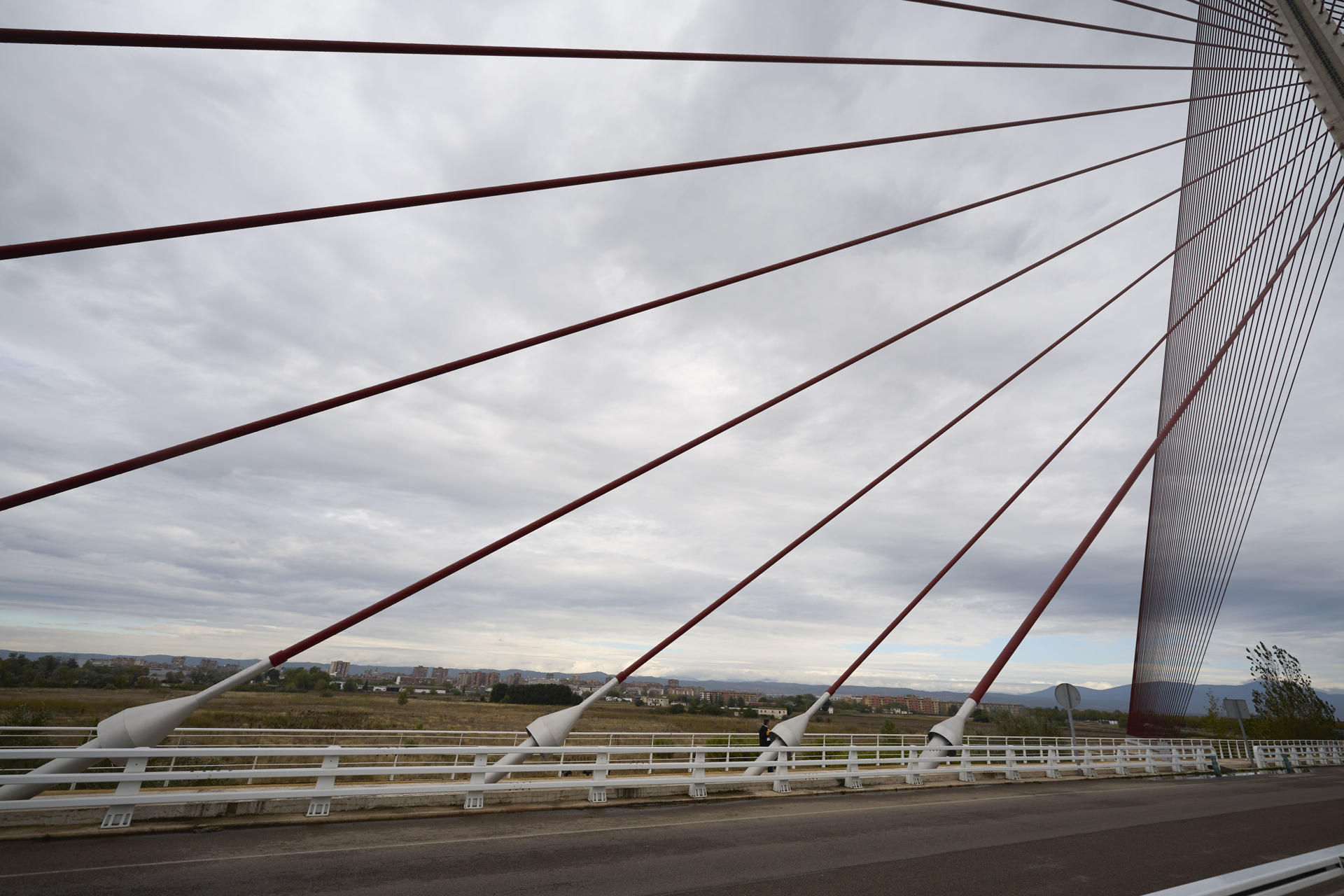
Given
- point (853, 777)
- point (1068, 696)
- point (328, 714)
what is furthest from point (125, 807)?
point (328, 714)

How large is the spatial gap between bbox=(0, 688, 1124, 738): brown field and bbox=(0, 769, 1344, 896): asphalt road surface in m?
24.1

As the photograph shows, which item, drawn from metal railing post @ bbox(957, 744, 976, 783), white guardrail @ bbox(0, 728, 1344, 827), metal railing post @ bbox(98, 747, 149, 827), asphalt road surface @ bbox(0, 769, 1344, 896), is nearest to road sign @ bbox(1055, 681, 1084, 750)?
white guardrail @ bbox(0, 728, 1344, 827)

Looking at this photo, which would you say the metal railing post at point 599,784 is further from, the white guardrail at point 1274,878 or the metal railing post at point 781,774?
the white guardrail at point 1274,878

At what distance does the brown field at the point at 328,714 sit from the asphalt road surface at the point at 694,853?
24.1 meters

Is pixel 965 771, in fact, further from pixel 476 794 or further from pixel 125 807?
pixel 125 807

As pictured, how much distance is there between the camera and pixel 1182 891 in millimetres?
3963

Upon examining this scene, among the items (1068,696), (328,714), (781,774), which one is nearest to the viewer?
(781,774)

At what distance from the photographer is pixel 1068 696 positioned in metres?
21.3

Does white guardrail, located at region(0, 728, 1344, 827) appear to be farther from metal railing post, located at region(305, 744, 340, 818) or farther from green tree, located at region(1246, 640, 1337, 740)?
green tree, located at region(1246, 640, 1337, 740)

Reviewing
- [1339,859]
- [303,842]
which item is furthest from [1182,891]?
[303,842]

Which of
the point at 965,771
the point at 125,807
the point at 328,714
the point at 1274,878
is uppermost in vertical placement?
the point at 1274,878

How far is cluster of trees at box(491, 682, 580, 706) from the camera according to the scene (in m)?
105

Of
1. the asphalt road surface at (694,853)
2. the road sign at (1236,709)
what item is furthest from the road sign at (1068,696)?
the road sign at (1236,709)

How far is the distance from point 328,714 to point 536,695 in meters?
55.4
